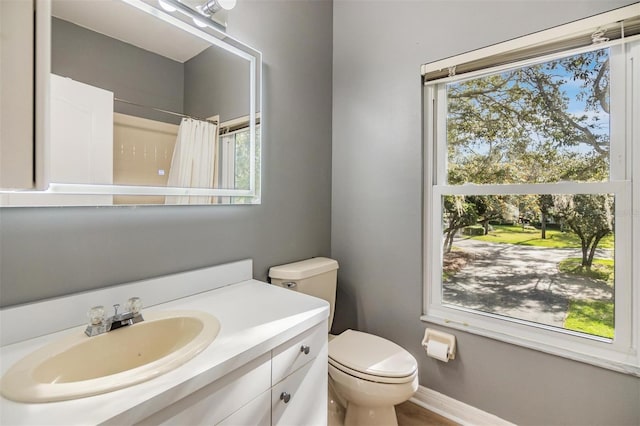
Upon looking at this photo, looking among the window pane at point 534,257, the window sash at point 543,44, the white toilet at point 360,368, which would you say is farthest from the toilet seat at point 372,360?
the window sash at point 543,44

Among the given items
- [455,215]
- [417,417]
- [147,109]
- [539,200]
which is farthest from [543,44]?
[417,417]

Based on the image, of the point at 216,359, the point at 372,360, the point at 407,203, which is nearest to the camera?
the point at 216,359

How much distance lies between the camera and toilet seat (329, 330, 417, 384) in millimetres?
1225

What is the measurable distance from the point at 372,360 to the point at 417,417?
549 mm

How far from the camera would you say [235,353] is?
29.0 inches

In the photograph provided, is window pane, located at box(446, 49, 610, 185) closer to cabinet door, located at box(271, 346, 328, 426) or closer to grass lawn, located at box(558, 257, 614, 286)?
grass lawn, located at box(558, 257, 614, 286)

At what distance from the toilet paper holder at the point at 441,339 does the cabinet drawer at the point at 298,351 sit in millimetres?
763

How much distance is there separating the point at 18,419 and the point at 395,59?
1974 mm

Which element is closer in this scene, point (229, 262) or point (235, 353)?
point (235, 353)

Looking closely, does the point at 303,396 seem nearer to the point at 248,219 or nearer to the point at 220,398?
the point at 220,398

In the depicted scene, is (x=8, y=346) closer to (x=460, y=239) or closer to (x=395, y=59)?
(x=460, y=239)

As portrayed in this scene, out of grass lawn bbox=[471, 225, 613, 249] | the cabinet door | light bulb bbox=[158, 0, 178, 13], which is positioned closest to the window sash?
grass lawn bbox=[471, 225, 613, 249]

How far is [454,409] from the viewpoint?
1499 millimetres

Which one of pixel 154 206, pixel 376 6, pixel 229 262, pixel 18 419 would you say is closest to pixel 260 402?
pixel 18 419
